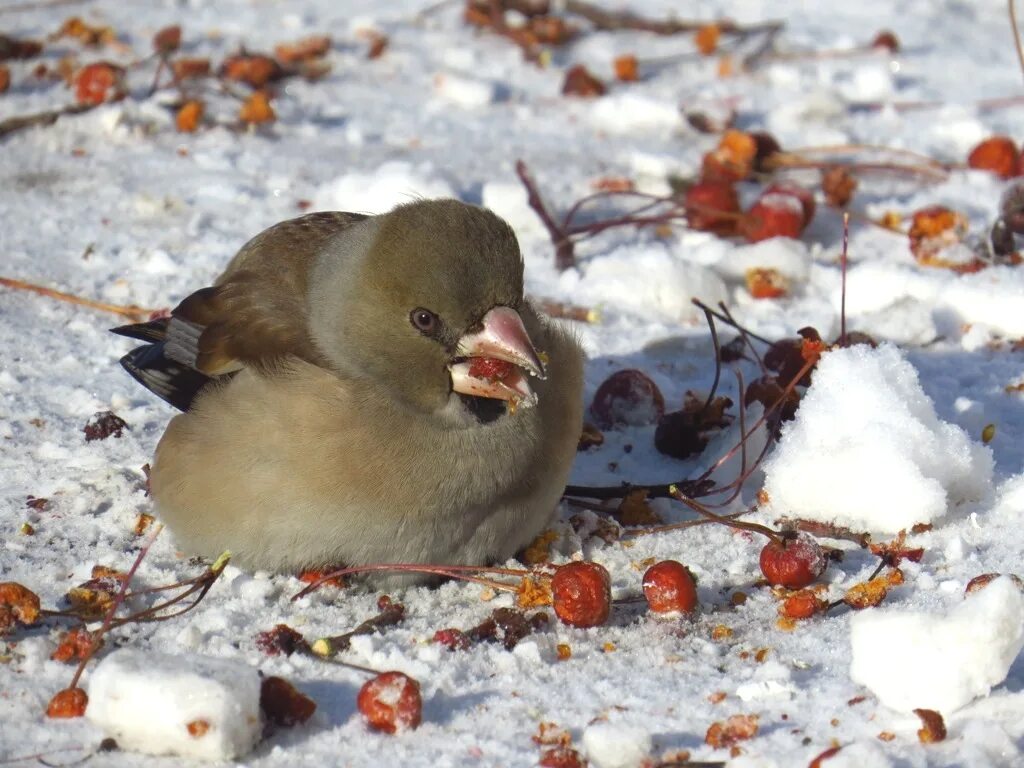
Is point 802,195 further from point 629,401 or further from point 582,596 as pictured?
point 582,596

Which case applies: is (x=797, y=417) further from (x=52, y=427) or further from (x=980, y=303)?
(x=52, y=427)

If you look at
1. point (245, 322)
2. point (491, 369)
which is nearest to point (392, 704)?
point (491, 369)

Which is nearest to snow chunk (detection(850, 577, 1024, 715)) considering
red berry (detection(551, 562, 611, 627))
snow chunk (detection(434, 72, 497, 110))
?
red berry (detection(551, 562, 611, 627))

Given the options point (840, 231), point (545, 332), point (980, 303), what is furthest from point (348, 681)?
point (840, 231)

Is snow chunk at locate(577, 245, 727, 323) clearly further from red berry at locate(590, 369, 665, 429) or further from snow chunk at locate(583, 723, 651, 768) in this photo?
snow chunk at locate(583, 723, 651, 768)

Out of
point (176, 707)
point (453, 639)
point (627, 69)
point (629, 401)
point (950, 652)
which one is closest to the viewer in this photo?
point (176, 707)

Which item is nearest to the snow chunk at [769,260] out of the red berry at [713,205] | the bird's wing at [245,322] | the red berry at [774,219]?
the red berry at [774,219]
